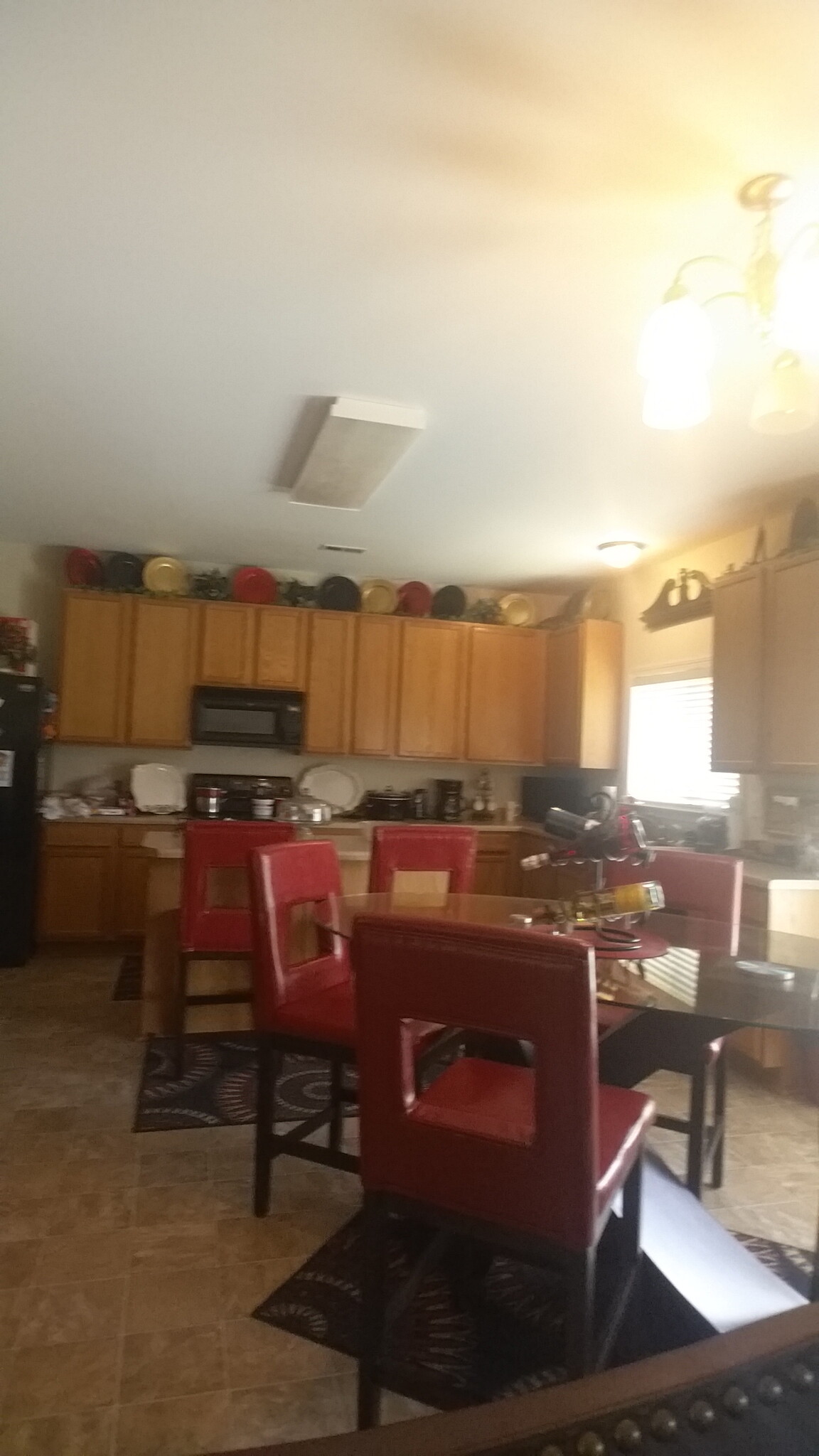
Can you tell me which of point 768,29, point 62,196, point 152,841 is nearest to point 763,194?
point 768,29

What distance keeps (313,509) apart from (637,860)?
2.66 metres

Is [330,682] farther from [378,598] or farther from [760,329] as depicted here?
[760,329]

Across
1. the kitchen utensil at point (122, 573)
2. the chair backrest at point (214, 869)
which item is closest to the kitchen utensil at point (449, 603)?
the kitchen utensil at point (122, 573)

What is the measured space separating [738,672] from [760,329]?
6.83 ft

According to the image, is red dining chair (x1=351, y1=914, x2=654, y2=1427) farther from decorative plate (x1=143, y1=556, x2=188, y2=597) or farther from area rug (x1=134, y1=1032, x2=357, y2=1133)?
decorative plate (x1=143, y1=556, x2=188, y2=597)

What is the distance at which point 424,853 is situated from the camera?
2.83 metres

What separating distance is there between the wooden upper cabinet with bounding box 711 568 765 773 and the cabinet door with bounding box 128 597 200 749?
122 inches

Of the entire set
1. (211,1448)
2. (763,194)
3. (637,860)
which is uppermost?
(763,194)

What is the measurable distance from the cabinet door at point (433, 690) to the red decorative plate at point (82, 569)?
1969mm

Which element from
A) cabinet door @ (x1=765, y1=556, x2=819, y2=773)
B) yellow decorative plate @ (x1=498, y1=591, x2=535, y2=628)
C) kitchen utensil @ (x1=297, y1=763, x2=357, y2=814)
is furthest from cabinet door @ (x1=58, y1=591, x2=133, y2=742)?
cabinet door @ (x1=765, y1=556, x2=819, y2=773)

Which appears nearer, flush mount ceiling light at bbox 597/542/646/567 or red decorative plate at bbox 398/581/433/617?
flush mount ceiling light at bbox 597/542/646/567

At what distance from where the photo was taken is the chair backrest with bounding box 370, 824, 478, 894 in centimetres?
280

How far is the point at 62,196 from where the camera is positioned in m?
1.89

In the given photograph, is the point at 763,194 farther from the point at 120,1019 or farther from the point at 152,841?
the point at 120,1019
